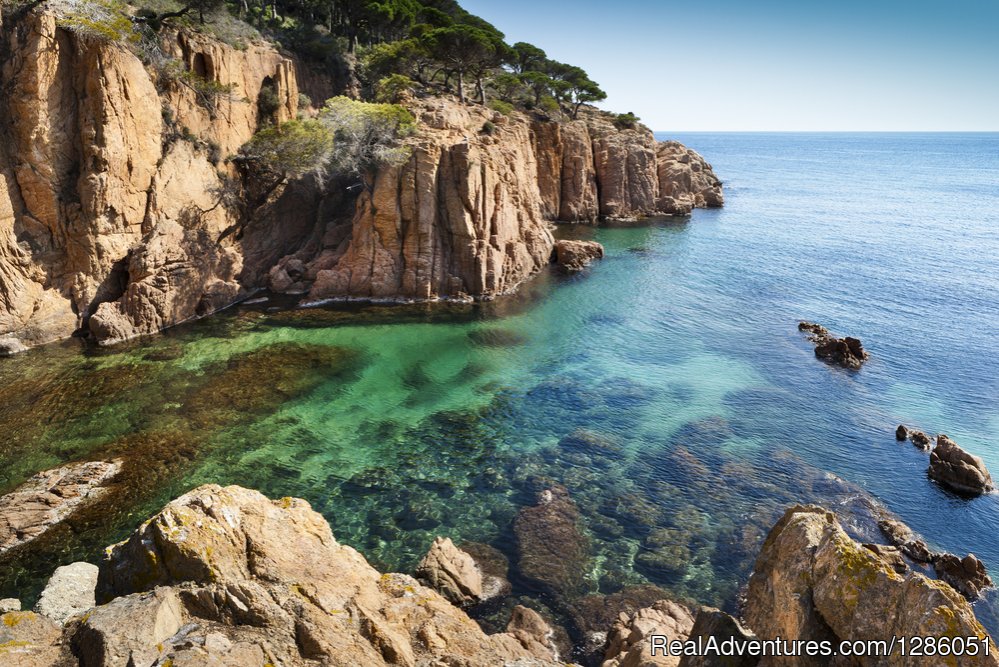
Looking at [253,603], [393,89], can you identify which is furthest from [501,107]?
[253,603]

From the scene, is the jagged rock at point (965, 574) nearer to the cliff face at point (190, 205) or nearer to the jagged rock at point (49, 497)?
the jagged rock at point (49, 497)

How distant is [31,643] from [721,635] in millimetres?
10229

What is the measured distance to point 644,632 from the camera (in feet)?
44.4

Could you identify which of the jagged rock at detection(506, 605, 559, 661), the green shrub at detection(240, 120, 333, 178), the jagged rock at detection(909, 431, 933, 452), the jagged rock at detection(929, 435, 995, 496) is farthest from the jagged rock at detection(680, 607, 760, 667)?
the green shrub at detection(240, 120, 333, 178)

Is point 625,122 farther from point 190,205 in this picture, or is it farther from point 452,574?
point 452,574

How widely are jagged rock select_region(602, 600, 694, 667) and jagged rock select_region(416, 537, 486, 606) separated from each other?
4020 mm

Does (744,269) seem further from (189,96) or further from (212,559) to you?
(212,559)

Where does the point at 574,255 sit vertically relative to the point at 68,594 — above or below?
above

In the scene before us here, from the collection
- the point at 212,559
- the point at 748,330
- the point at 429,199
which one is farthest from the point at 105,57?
the point at 748,330

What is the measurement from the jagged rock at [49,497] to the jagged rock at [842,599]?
21.0 metres

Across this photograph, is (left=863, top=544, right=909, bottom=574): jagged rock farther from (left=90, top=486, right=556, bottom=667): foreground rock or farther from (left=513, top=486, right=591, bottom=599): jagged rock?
(left=90, top=486, right=556, bottom=667): foreground rock

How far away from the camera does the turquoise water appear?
19.6 metres

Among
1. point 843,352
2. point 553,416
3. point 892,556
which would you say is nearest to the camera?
point 892,556

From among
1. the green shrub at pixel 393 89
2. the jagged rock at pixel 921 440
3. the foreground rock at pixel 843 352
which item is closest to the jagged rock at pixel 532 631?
the jagged rock at pixel 921 440
